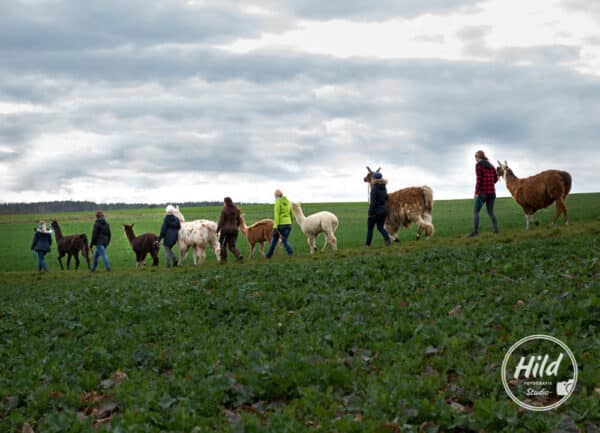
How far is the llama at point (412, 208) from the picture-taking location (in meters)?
25.1

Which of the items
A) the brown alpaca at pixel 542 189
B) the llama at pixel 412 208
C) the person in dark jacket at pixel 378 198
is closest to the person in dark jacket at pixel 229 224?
the person in dark jacket at pixel 378 198

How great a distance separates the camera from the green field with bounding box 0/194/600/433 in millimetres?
6953

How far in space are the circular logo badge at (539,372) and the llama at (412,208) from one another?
651 inches

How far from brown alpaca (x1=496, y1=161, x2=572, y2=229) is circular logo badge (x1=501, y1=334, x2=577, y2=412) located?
16638 mm

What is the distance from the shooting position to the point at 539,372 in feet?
25.3

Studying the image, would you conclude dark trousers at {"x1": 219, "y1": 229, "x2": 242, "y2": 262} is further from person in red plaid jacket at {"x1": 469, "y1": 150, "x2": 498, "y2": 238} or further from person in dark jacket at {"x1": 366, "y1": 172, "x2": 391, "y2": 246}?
person in red plaid jacket at {"x1": 469, "y1": 150, "x2": 498, "y2": 238}

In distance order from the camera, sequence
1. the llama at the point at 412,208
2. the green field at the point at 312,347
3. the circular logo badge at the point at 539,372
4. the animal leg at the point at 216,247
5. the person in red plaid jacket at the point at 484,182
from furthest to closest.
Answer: the animal leg at the point at 216,247
the llama at the point at 412,208
the person in red plaid jacket at the point at 484,182
the circular logo badge at the point at 539,372
the green field at the point at 312,347

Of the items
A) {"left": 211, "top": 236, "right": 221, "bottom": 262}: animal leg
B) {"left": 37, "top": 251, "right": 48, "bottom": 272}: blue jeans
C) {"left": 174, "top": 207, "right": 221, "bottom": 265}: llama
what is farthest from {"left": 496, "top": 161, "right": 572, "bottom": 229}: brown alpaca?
{"left": 37, "top": 251, "right": 48, "bottom": 272}: blue jeans

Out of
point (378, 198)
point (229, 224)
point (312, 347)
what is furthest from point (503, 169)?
point (312, 347)

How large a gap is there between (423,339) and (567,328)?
2.34 m

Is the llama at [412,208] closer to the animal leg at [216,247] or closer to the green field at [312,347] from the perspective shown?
the animal leg at [216,247]

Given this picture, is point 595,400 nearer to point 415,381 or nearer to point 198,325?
point 415,381

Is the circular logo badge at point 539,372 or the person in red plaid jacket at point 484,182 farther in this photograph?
the person in red plaid jacket at point 484,182

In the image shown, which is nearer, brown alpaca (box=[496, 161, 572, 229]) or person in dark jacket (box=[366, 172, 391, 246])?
person in dark jacket (box=[366, 172, 391, 246])
